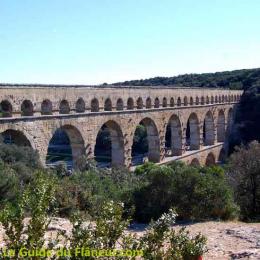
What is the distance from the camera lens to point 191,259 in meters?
4.96

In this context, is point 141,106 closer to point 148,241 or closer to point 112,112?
point 112,112

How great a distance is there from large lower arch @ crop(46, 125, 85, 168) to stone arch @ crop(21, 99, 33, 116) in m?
2.39

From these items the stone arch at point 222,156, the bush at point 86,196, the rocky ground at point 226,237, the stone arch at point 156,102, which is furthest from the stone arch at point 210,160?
the rocky ground at point 226,237

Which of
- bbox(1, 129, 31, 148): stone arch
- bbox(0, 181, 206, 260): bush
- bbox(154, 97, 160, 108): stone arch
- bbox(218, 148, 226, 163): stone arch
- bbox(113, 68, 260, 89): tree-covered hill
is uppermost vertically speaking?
bbox(113, 68, 260, 89): tree-covered hill

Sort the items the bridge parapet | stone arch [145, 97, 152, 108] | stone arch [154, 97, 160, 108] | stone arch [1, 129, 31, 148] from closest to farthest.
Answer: the bridge parapet
stone arch [1, 129, 31, 148]
stone arch [145, 97, 152, 108]
stone arch [154, 97, 160, 108]

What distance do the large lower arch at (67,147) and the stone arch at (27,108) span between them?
2.39m

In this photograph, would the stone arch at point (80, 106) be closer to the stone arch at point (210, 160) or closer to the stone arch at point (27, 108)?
the stone arch at point (27, 108)

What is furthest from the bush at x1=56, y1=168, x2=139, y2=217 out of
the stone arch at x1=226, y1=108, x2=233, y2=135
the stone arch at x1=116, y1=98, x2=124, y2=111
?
the stone arch at x1=226, y1=108, x2=233, y2=135

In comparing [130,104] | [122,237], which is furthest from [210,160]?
[122,237]

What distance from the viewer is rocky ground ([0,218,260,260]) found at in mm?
7594

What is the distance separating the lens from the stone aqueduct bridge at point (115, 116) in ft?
56.2

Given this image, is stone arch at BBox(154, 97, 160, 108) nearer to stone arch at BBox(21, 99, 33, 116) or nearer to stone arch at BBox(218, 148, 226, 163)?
stone arch at BBox(21, 99, 33, 116)

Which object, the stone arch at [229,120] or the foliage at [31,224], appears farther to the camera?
the stone arch at [229,120]

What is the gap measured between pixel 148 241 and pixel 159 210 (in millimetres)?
6438
